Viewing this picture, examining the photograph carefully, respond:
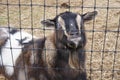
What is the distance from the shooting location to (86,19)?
13.1 feet

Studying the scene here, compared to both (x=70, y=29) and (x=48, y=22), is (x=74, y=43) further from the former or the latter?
(x=48, y=22)

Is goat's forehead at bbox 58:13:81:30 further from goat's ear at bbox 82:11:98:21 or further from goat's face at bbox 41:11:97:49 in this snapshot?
goat's ear at bbox 82:11:98:21

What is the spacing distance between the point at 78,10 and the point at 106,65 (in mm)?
1942

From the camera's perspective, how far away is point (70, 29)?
353 cm

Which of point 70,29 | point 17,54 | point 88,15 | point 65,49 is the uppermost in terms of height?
point 88,15

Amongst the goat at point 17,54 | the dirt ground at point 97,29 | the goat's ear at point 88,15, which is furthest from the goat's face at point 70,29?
the goat at point 17,54

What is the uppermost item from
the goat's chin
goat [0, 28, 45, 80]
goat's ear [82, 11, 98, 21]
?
goat's ear [82, 11, 98, 21]

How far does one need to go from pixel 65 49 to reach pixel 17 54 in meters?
0.92

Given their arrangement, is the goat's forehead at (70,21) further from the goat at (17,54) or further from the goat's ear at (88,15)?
the goat at (17,54)

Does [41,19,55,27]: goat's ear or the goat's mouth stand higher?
[41,19,55,27]: goat's ear

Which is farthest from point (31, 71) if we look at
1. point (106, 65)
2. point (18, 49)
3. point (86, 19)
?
point (106, 65)

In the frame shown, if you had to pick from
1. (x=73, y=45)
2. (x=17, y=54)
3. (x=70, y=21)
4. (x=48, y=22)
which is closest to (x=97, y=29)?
(x=17, y=54)

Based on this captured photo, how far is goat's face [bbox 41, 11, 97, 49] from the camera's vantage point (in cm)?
349

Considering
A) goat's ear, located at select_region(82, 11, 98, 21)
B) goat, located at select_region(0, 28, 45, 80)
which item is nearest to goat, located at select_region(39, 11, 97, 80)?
goat's ear, located at select_region(82, 11, 98, 21)
